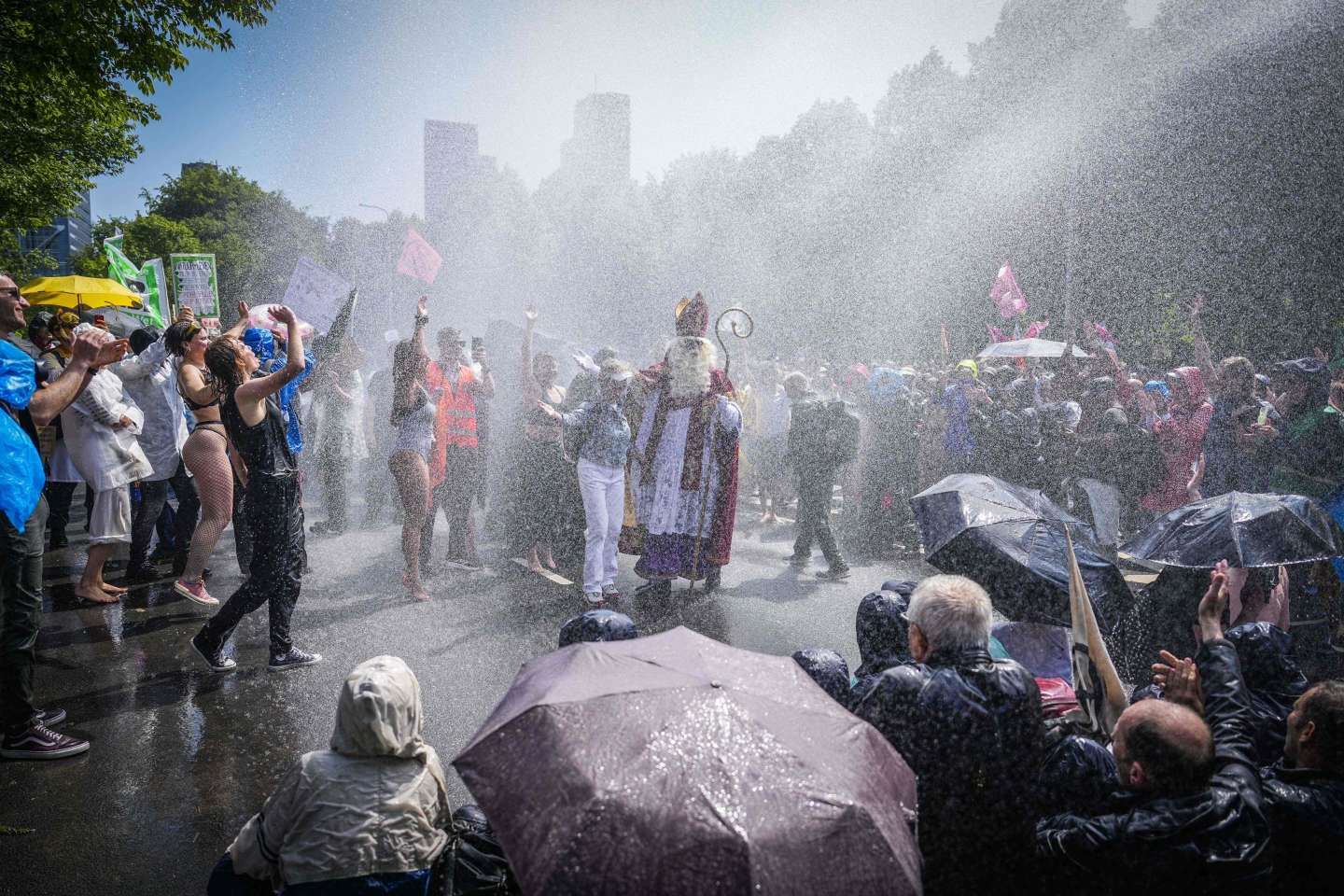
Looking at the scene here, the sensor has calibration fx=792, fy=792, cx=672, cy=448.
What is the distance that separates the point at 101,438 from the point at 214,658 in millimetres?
2618

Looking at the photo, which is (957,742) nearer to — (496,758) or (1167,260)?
(496,758)

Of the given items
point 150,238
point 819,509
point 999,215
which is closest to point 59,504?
point 819,509

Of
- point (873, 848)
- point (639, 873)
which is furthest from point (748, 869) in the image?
point (873, 848)

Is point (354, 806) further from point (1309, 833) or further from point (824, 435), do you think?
point (824, 435)

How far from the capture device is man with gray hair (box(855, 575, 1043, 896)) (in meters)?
2.24

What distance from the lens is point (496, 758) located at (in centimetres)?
179

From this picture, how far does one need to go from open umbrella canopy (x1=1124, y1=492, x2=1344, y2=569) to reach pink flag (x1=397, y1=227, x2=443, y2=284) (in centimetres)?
869

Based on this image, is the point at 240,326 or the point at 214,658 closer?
the point at 214,658

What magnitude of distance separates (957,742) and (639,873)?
1.18 meters

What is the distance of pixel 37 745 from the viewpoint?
357 centimetres

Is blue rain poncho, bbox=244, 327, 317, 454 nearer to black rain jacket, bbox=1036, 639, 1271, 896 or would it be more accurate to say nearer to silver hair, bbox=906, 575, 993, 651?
silver hair, bbox=906, 575, 993, 651

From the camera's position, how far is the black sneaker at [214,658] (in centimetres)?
442

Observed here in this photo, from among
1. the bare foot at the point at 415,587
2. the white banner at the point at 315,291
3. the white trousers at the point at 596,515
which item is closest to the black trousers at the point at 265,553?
the bare foot at the point at 415,587

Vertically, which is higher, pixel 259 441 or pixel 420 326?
pixel 420 326
